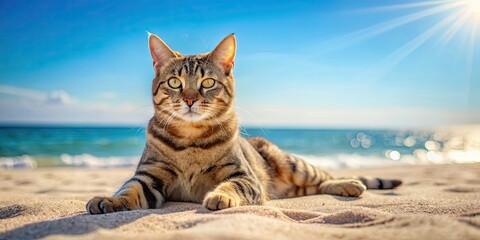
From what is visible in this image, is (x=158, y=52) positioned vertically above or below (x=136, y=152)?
above

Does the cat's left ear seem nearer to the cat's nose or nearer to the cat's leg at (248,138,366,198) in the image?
the cat's nose

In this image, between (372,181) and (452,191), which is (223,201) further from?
(452,191)

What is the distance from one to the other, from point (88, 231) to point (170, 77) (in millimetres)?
1643

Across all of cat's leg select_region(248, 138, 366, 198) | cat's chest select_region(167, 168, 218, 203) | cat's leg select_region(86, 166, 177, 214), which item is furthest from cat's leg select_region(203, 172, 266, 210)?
cat's leg select_region(248, 138, 366, 198)

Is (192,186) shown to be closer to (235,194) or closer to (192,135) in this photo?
(192,135)

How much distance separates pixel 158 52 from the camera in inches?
131

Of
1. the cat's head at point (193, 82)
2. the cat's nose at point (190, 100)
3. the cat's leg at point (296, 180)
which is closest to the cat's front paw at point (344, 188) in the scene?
the cat's leg at point (296, 180)

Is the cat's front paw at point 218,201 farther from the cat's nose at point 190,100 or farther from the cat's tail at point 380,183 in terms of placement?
the cat's tail at point 380,183

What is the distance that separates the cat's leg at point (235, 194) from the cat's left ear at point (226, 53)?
0.99 metres

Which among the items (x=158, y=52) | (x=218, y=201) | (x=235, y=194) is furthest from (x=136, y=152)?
(x=218, y=201)

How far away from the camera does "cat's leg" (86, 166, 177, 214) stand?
2305 mm

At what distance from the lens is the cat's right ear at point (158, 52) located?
10.7 feet

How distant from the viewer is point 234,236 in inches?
59.9

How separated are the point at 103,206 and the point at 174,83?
1174mm
